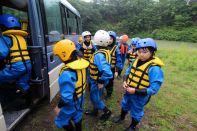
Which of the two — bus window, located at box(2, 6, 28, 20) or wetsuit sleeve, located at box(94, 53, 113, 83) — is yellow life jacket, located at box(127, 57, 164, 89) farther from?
bus window, located at box(2, 6, 28, 20)

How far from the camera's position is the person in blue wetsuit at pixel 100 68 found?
322 centimetres

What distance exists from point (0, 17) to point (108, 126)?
2.62m

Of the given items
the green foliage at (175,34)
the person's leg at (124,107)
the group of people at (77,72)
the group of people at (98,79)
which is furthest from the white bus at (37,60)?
the green foliage at (175,34)

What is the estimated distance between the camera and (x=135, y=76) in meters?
3.09

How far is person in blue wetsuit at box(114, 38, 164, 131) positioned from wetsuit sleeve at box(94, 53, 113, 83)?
34 cm

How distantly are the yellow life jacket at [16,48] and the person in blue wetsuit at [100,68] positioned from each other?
1.15 meters

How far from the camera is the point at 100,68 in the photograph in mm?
3232

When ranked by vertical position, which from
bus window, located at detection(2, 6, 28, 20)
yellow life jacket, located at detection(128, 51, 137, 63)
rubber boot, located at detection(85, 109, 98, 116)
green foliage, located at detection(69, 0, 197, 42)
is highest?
green foliage, located at detection(69, 0, 197, 42)

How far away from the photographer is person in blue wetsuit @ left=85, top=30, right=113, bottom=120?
3217 millimetres

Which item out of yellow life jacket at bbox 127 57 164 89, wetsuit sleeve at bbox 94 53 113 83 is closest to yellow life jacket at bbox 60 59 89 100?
wetsuit sleeve at bbox 94 53 113 83

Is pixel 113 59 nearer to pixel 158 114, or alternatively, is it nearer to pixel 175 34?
pixel 158 114

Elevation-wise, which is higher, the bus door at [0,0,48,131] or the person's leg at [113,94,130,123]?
the bus door at [0,0,48,131]

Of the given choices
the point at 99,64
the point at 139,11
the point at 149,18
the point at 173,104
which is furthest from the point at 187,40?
the point at 99,64

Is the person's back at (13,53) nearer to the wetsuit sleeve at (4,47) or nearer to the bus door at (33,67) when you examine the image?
the wetsuit sleeve at (4,47)
